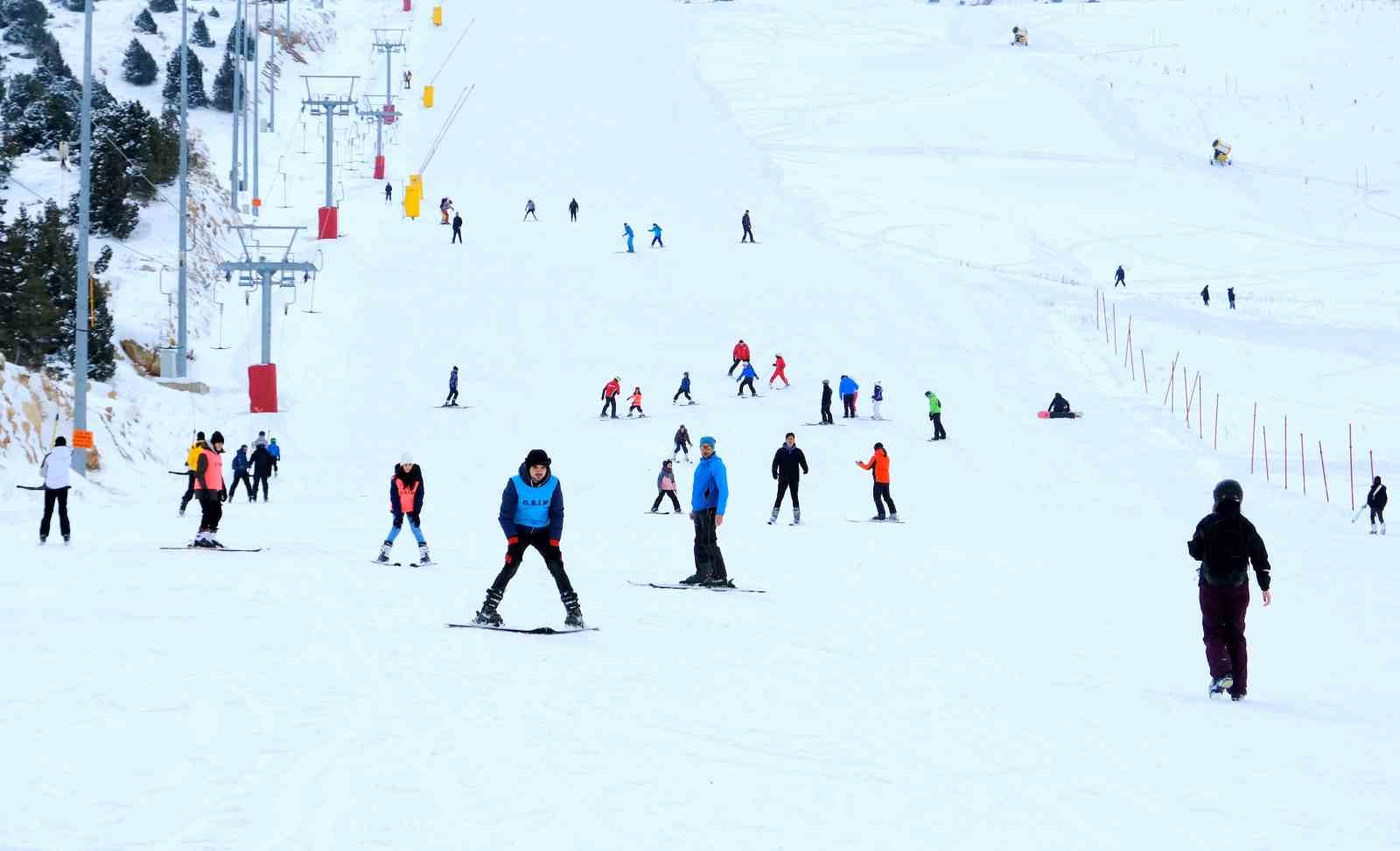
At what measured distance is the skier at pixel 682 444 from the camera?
2806cm

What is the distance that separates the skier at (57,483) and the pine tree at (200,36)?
66.8m

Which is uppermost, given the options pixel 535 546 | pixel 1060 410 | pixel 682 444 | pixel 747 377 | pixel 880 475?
pixel 747 377

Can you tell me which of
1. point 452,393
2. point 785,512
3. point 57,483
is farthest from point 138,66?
point 57,483

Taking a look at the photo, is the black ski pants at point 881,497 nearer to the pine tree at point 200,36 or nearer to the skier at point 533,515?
the skier at point 533,515

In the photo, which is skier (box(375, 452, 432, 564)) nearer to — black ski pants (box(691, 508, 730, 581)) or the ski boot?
black ski pants (box(691, 508, 730, 581))

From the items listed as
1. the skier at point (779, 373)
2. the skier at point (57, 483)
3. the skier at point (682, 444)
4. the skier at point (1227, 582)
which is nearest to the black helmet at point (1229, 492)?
the skier at point (1227, 582)

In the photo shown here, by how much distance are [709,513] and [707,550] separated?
43cm

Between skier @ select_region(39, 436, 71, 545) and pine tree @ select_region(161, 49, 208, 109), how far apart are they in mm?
53231

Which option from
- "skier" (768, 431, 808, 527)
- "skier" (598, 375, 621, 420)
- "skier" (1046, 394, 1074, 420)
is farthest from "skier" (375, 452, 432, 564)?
"skier" (1046, 394, 1074, 420)

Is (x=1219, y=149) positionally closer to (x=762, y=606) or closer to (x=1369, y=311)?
(x=1369, y=311)

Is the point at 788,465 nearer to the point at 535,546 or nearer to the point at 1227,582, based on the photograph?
the point at 535,546

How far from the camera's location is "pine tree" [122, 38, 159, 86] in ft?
226

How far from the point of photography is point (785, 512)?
910 inches

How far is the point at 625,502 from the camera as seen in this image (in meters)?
24.5
